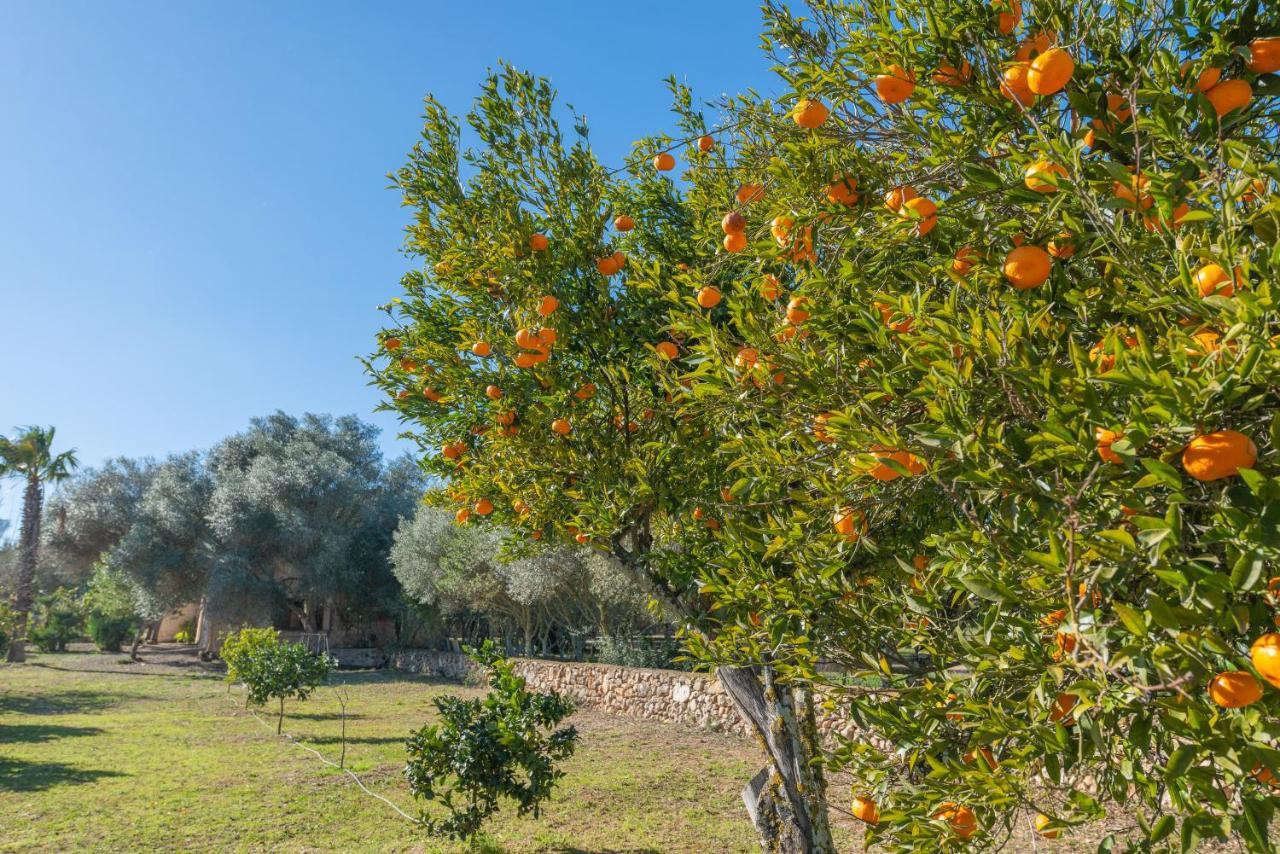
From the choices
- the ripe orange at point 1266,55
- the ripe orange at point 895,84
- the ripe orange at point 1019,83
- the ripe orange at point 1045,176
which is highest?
the ripe orange at point 895,84

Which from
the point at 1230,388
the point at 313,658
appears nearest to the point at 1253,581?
the point at 1230,388

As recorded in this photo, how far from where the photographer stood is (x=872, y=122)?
2.45 m

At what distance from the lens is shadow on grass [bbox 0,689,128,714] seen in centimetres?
1596

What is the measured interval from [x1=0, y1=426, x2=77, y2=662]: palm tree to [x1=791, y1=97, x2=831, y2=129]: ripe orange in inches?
1295

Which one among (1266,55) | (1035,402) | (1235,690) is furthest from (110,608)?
(1266,55)

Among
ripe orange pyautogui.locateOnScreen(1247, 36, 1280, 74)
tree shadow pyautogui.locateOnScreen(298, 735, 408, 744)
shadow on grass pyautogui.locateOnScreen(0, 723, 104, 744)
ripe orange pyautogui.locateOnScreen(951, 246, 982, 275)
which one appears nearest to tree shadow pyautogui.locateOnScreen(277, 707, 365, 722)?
tree shadow pyautogui.locateOnScreen(298, 735, 408, 744)

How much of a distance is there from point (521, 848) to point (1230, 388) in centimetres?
703

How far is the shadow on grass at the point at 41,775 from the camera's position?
9.12 metres

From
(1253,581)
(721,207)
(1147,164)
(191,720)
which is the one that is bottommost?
(191,720)

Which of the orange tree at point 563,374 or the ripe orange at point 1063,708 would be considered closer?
the ripe orange at point 1063,708

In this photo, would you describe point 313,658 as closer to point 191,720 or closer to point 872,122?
point 191,720

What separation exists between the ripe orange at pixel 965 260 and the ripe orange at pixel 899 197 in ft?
0.84

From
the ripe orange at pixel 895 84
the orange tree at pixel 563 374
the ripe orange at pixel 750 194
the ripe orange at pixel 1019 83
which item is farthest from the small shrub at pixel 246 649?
the ripe orange at pixel 1019 83

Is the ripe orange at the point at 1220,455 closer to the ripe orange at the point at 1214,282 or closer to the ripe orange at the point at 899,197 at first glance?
the ripe orange at the point at 1214,282
